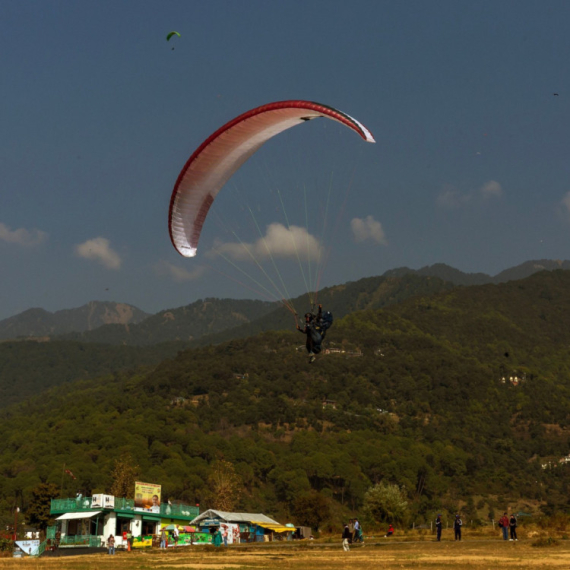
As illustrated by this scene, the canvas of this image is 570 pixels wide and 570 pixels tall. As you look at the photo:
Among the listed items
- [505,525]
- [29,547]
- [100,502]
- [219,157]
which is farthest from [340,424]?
[219,157]

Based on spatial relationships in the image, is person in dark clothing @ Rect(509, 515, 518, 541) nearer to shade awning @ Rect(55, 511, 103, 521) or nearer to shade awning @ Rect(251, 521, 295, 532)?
shade awning @ Rect(55, 511, 103, 521)

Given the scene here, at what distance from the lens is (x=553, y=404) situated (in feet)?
463

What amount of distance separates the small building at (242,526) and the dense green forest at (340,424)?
2793cm

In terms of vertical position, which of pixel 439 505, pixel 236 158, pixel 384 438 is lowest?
pixel 439 505

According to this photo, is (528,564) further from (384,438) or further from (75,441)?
(384,438)

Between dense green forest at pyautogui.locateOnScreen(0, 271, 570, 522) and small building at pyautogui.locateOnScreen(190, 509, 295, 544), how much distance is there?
27927 millimetres

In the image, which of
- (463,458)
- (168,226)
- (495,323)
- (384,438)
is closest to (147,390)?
(384,438)

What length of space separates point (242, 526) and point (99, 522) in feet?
29.4

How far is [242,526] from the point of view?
4609cm

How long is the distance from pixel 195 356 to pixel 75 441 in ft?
208

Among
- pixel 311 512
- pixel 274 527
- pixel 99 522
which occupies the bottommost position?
pixel 311 512

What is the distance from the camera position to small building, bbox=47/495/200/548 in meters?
40.0

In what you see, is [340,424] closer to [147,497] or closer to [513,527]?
[147,497]

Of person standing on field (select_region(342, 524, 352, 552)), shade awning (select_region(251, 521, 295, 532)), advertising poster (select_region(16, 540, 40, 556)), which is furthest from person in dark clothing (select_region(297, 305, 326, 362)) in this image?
shade awning (select_region(251, 521, 295, 532))
